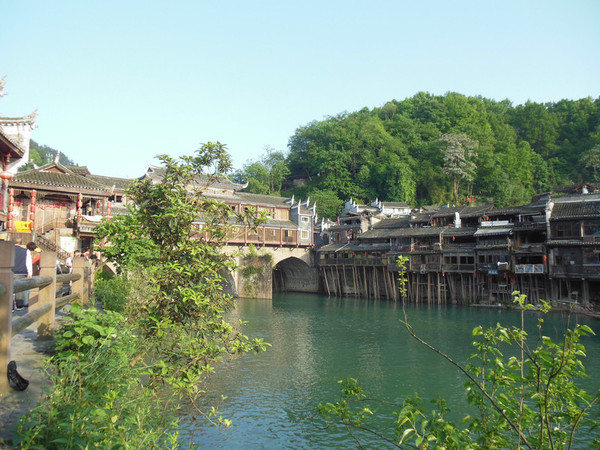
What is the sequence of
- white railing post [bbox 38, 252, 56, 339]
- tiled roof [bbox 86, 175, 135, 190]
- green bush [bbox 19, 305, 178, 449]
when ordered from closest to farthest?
1. green bush [bbox 19, 305, 178, 449]
2. white railing post [bbox 38, 252, 56, 339]
3. tiled roof [bbox 86, 175, 135, 190]

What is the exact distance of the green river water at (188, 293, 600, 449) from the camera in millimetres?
12312

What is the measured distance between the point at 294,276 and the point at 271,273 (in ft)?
29.7

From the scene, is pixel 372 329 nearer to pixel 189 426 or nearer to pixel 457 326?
pixel 457 326

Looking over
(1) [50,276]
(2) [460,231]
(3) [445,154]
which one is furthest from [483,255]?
(1) [50,276]

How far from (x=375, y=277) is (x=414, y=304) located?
6.81 metres

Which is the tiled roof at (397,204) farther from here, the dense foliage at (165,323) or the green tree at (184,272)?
the green tree at (184,272)

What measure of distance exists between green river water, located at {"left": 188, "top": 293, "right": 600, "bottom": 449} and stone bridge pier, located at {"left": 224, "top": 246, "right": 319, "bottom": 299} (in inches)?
424

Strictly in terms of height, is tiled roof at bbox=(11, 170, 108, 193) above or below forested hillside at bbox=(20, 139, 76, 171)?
below

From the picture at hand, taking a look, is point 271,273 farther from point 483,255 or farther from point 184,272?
point 184,272

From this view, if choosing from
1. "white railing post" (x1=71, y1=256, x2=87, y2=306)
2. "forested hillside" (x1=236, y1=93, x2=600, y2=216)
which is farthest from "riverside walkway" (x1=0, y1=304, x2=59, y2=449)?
"forested hillside" (x1=236, y1=93, x2=600, y2=216)

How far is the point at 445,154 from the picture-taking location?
209 ft

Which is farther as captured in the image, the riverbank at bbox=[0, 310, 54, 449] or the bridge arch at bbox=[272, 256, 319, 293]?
the bridge arch at bbox=[272, 256, 319, 293]

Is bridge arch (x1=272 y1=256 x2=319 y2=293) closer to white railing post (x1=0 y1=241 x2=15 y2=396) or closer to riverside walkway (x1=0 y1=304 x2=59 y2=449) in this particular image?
riverside walkway (x1=0 y1=304 x2=59 y2=449)

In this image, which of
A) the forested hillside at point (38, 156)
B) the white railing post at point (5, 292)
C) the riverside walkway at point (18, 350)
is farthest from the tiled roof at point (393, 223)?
the white railing post at point (5, 292)
